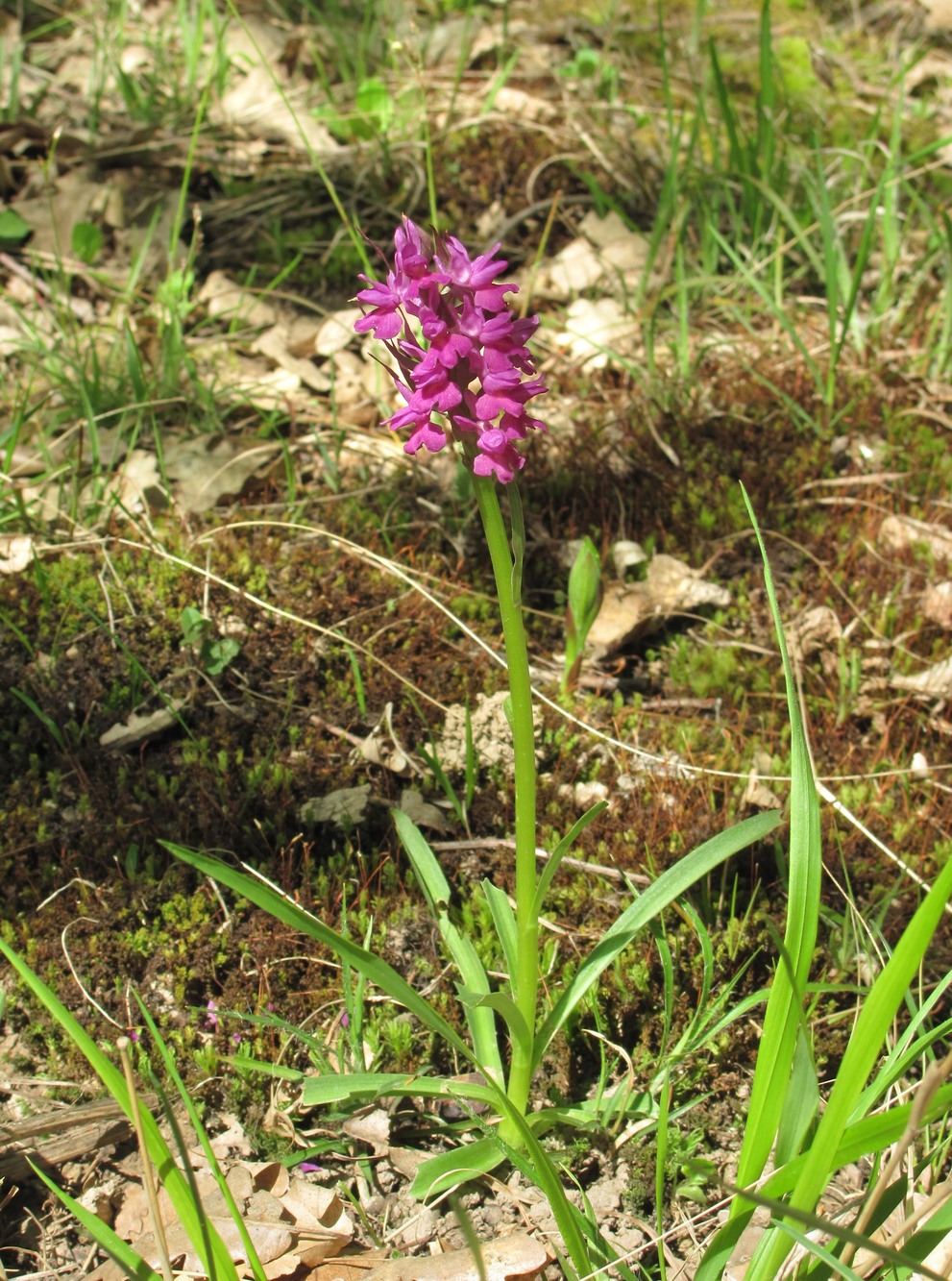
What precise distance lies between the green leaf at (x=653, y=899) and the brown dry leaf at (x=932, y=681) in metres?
1.12

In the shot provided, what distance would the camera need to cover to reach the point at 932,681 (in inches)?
110

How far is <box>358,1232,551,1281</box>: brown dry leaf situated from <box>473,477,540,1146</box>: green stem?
0.18 m

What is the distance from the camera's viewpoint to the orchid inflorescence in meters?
1.42

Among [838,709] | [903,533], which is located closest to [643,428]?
[903,533]

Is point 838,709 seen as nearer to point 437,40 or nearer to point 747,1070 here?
point 747,1070

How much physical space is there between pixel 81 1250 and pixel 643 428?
104 inches

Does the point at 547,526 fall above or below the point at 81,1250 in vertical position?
above

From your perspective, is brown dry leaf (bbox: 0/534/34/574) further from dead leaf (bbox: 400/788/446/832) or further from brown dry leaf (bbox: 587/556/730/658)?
brown dry leaf (bbox: 587/556/730/658)

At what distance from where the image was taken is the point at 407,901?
7.66 ft

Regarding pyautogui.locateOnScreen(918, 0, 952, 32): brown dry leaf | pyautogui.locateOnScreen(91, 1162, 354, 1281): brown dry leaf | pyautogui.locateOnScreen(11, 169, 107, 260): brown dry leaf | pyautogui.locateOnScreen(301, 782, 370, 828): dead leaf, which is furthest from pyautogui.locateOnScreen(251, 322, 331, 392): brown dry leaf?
pyautogui.locateOnScreen(918, 0, 952, 32): brown dry leaf


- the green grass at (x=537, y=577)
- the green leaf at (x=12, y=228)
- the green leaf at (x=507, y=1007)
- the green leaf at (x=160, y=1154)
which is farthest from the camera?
the green leaf at (x=12, y=228)

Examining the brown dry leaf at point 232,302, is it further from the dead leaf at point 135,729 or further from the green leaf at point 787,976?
the green leaf at point 787,976

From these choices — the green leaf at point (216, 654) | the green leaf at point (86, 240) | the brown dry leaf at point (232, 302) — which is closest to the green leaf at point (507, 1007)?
the green leaf at point (216, 654)

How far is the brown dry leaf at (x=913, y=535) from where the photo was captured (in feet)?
10.3
